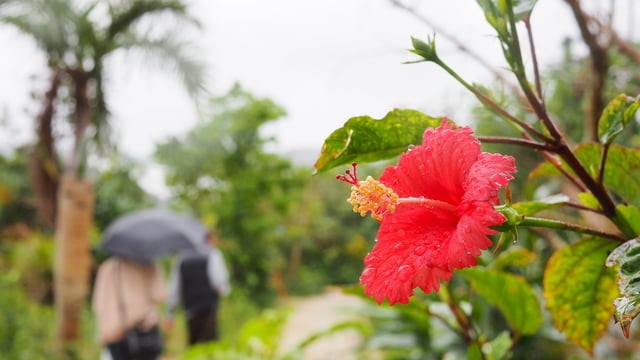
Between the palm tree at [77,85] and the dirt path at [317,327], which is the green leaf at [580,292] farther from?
→ the palm tree at [77,85]

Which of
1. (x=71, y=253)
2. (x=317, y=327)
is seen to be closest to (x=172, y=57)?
(x=71, y=253)

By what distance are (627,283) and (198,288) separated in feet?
14.5

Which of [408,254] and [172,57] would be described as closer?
[408,254]

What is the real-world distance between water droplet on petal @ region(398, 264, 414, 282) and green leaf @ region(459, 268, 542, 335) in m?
0.40

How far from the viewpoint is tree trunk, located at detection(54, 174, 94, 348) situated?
461cm

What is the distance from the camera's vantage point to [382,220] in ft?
1.27

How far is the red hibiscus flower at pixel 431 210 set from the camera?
326 millimetres

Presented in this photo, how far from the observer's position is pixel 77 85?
503 cm

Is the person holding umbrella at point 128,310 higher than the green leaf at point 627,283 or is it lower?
lower

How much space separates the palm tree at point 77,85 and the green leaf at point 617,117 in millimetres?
4635

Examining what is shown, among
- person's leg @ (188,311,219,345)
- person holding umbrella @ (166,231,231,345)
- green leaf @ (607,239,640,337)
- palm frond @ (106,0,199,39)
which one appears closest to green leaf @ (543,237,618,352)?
green leaf @ (607,239,640,337)

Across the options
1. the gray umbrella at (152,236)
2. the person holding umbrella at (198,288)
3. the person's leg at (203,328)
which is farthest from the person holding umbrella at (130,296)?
the person's leg at (203,328)

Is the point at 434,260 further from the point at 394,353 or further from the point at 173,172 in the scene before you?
the point at 173,172

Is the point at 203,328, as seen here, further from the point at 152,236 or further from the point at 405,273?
the point at 405,273
